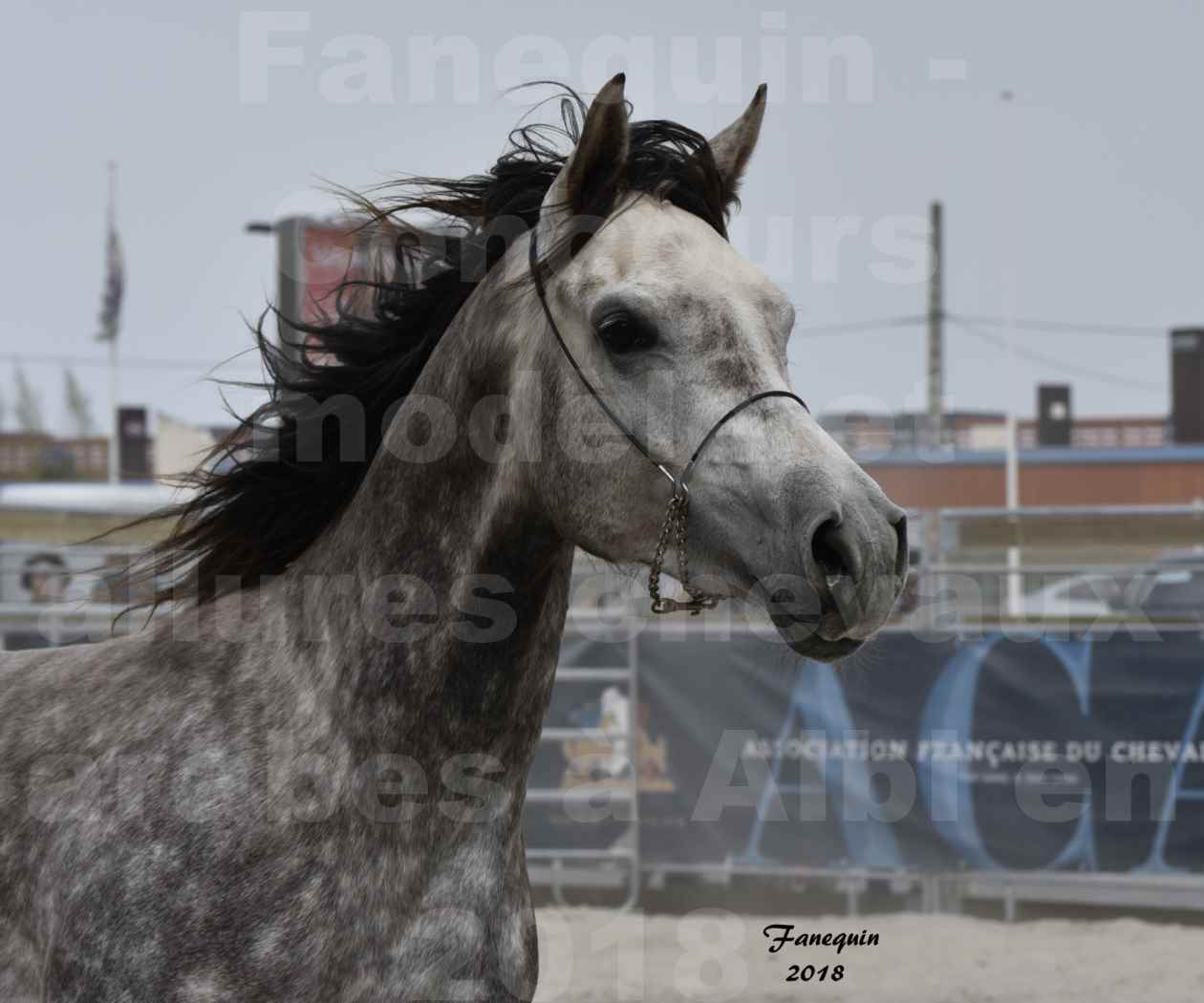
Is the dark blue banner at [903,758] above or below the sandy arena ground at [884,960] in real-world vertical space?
above

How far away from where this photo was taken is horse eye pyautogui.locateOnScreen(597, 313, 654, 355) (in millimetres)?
2199

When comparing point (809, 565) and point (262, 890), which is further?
point (262, 890)

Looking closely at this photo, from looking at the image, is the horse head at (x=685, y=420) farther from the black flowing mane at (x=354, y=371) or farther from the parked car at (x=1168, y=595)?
the parked car at (x=1168, y=595)

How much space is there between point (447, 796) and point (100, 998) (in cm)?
63

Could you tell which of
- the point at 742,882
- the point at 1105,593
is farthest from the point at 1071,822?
the point at 1105,593

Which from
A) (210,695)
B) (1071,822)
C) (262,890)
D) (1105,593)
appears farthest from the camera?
(1105,593)

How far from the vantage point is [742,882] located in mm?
7512

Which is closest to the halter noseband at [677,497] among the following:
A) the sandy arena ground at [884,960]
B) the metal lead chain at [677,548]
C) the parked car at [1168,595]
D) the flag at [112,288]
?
the metal lead chain at [677,548]

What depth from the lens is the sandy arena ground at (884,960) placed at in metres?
6.04

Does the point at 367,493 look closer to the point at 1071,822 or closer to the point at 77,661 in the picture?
the point at 77,661

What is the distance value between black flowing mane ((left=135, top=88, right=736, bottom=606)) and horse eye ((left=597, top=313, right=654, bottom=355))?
379mm

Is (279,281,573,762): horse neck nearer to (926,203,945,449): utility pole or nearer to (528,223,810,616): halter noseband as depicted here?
(528,223,810,616): halter noseband

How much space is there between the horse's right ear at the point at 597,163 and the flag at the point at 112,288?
30.8 meters

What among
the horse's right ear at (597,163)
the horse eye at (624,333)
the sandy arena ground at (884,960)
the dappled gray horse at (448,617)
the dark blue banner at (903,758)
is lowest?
the sandy arena ground at (884,960)
